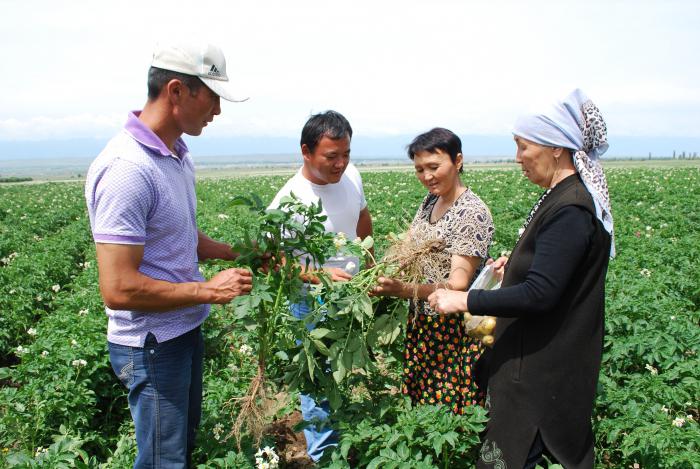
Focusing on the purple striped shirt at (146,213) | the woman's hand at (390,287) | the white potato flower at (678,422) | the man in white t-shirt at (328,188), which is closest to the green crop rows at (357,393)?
the white potato flower at (678,422)

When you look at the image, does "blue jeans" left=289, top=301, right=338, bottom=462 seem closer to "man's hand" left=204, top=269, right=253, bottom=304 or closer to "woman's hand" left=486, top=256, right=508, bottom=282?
"man's hand" left=204, top=269, right=253, bottom=304

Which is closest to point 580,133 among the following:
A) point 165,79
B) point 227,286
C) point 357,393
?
point 227,286

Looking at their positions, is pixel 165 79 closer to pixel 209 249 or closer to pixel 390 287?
pixel 209 249

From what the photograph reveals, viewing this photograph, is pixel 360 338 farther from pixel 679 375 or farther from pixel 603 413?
pixel 679 375

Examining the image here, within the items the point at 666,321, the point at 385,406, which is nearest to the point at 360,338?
the point at 385,406

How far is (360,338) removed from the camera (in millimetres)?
2475

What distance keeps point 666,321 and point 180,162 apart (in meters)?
3.45

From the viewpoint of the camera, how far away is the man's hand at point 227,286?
86.9 inches

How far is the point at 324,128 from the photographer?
2932mm

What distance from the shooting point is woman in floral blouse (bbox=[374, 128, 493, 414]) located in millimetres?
2543

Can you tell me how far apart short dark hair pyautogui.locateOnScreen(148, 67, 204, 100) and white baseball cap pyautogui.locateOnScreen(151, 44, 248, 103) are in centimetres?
2

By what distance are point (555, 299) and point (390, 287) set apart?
0.79 metres

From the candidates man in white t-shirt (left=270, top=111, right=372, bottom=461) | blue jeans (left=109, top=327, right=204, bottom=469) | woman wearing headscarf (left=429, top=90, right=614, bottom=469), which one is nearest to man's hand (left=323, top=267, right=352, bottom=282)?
man in white t-shirt (left=270, top=111, right=372, bottom=461)

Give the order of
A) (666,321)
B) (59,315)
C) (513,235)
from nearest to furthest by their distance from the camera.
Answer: (666,321)
(59,315)
(513,235)
